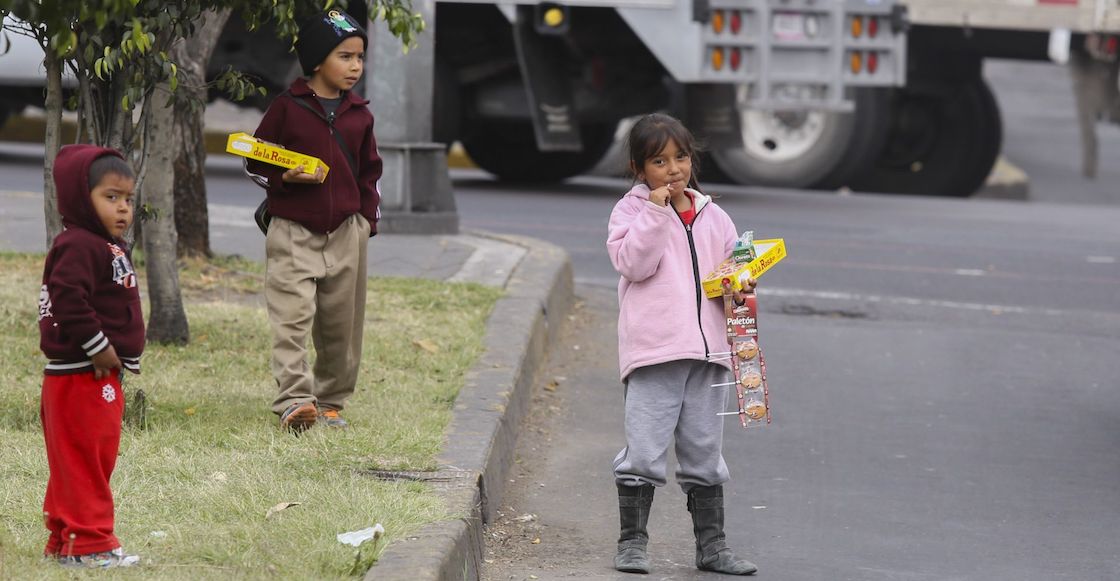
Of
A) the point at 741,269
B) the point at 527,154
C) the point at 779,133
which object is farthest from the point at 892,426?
the point at 527,154

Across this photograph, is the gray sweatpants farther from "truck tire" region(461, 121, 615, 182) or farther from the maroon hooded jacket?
"truck tire" region(461, 121, 615, 182)

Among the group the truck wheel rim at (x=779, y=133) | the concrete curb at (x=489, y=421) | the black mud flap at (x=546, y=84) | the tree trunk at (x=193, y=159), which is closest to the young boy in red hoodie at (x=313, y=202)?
the concrete curb at (x=489, y=421)

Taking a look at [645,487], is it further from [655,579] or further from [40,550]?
[40,550]

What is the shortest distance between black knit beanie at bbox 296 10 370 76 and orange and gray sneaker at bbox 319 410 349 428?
1098 millimetres

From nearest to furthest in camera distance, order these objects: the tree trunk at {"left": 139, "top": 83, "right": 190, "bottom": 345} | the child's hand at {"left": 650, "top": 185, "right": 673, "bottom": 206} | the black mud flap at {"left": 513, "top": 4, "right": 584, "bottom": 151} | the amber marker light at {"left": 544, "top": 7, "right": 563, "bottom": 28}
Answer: the child's hand at {"left": 650, "top": 185, "right": 673, "bottom": 206}, the tree trunk at {"left": 139, "top": 83, "right": 190, "bottom": 345}, the amber marker light at {"left": 544, "top": 7, "right": 563, "bottom": 28}, the black mud flap at {"left": 513, "top": 4, "right": 584, "bottom": 151}

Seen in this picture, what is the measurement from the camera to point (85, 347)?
3.93 m

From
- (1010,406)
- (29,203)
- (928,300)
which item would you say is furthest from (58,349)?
(29,203)

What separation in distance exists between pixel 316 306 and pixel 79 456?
1.80 metres

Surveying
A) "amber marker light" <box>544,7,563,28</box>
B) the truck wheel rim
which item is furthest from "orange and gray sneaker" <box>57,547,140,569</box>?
the truck wheel rim

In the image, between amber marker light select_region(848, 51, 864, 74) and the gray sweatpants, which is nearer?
the gray sweatpants

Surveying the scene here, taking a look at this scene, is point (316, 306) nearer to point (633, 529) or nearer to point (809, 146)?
point (633, 529)

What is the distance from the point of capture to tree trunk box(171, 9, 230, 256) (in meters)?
7.79

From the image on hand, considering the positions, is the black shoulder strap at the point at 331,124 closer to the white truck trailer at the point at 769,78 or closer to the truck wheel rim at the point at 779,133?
the white truck trailer at the point at 769,78

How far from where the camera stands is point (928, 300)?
391 inches
